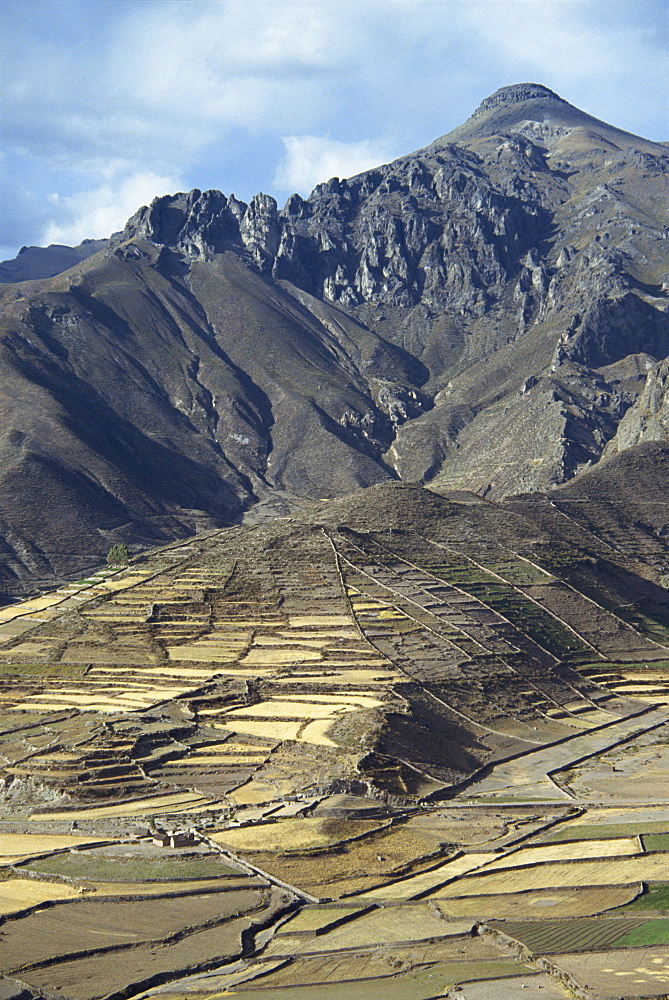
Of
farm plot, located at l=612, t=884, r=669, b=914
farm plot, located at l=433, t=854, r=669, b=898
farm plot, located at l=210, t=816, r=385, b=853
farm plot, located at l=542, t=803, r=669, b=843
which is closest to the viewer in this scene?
farm plot, located at l=612, t=884, r=669, b=914

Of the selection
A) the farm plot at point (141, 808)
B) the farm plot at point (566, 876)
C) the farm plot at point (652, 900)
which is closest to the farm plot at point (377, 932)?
the farm plot at point (566, 876)

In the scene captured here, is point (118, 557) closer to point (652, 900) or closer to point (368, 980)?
point (652, 900)

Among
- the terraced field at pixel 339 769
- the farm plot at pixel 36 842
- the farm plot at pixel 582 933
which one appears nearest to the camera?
the terraced field at pixel 339 769

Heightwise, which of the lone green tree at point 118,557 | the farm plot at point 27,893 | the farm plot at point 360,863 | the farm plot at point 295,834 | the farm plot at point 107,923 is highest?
the lone green tree at point 118,557

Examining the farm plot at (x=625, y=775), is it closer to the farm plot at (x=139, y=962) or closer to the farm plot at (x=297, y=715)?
the farm plot at (x=297, y=715)

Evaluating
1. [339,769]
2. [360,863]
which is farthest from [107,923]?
[339,769]

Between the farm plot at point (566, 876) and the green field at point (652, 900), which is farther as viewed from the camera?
the farm plot at point (566, 876)

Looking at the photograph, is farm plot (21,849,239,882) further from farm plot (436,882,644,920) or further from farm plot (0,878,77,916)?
farm plot (436,882,644,920)

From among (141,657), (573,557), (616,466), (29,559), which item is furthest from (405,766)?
(29,559)

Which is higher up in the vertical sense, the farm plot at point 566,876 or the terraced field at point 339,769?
the terraced field at point 339,769

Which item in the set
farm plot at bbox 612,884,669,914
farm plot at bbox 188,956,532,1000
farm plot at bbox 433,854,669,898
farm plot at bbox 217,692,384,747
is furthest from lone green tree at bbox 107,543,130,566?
farm plot at bbox 188,956,532,1000
